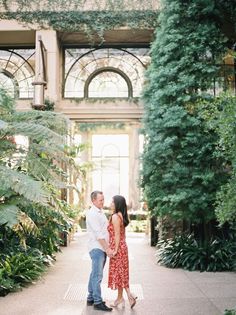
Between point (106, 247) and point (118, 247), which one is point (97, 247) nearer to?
point (106, 247)

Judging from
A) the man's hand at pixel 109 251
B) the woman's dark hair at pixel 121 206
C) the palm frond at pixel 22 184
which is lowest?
the man's hand at pixel 109 251

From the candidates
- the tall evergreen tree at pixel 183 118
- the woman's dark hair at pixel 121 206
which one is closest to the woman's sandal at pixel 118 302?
the woman's dark hair at pixel 121 206

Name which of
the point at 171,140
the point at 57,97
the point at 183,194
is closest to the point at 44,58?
the point at 57,97

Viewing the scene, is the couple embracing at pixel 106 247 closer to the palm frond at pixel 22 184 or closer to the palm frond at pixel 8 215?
the palm frond at pixel 22 184

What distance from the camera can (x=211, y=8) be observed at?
813 cm

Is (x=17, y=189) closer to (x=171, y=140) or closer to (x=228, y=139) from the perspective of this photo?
(x=228, y=139)

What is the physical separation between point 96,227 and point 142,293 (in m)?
1.32

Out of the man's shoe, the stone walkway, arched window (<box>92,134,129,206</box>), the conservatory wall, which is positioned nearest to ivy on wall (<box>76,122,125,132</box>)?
arched window (<box>92,134,129,206</box>)

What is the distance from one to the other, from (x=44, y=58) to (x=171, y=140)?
372cm

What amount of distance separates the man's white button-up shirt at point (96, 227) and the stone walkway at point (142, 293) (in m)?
0.70

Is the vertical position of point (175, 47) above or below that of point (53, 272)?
above

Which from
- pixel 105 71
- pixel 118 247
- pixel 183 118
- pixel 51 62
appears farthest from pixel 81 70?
pixel 118 247

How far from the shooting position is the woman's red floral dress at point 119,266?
4.86 m

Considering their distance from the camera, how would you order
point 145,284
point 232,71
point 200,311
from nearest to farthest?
point 200,311 → point 145,284 → point 232,71
